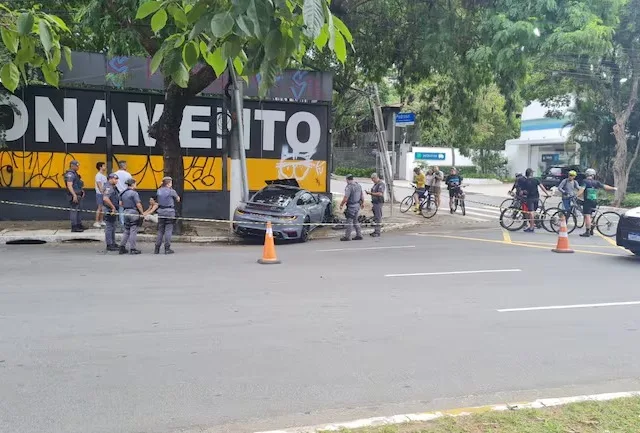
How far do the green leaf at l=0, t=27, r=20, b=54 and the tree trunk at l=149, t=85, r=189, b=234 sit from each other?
11256 millimetres

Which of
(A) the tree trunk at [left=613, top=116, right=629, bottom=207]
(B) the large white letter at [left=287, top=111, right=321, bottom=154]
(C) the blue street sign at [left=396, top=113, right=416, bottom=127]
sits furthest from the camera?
(A) the tree trunk at [left=613, top=116, right=629, bottom=207]

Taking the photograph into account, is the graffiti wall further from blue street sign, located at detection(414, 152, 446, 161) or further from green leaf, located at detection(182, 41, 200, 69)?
blue street sign, located at detection(414, 152, 446, 161)

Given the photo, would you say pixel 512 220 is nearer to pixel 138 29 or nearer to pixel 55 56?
pixel 138 29

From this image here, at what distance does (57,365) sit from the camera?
528 centimetres

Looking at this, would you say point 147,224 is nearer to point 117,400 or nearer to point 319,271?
point 319,271

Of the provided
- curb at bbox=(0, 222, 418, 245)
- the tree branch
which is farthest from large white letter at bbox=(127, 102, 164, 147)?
the tree branch

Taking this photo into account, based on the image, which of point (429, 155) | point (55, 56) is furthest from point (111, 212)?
point (429, 155)

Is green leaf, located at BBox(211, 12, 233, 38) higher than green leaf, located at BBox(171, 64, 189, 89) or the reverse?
higher

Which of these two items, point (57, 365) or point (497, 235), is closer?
point (57, 365)

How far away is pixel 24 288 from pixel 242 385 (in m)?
5.13

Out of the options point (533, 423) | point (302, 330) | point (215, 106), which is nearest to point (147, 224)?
point (215, 106)

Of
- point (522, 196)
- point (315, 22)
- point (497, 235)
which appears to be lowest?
point (497, 235)

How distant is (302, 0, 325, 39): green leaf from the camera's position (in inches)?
97.0

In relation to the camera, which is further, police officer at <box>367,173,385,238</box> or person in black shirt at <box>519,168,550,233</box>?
person in black shirt at <box>519,168,550,233</box>
